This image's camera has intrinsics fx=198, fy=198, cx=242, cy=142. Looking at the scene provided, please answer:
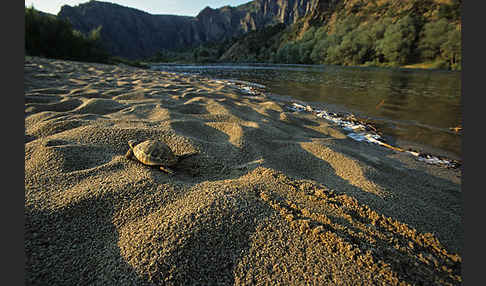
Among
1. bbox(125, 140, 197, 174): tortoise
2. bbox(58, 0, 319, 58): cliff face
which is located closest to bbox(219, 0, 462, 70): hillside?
bbox(58, 0, 319, 58): cliff face

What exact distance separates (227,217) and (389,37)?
44.0 metres

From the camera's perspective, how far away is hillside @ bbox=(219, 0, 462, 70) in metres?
29.7

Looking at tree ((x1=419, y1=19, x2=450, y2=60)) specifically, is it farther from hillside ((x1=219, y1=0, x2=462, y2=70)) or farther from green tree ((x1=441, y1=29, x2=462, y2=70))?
green tree ((x1=441, y1=29, x2=462, y2=70))

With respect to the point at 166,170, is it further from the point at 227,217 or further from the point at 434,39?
the point at 434,39

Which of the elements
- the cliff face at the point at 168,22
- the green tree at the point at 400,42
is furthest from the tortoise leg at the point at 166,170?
the cliff face at the point at 168,22

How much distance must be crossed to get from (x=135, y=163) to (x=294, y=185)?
4.88ft

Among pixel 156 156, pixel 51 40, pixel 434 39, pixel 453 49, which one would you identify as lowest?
pixel 156 156

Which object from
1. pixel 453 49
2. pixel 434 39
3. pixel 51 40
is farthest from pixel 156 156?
pixel 434 39

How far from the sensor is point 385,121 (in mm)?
4762

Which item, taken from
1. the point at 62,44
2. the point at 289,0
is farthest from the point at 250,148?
the point at 289,0

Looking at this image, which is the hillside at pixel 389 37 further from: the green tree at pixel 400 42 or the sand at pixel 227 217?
the sand at pixel 227 217

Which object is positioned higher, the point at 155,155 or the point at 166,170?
the point at 155,155

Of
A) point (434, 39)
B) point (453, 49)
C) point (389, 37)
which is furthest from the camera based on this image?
point (389, 37)

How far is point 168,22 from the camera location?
13288 cm
